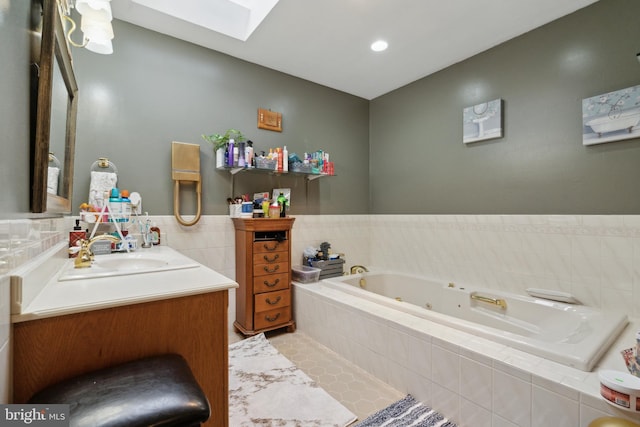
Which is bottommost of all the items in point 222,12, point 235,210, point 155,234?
point 155,234

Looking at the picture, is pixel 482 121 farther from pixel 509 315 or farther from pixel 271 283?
pixel 271 283

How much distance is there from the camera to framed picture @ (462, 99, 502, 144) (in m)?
2.45

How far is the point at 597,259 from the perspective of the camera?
1.94 meters

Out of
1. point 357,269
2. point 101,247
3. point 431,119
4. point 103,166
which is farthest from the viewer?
point 357,269

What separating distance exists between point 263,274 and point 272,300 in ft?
0.82

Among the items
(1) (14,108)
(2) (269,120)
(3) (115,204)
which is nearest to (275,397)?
(3) (115,204)

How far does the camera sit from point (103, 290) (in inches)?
37.9

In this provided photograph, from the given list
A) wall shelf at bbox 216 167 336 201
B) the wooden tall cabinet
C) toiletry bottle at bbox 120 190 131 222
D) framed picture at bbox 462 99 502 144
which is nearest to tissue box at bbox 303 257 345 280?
the wooden tall cabinet

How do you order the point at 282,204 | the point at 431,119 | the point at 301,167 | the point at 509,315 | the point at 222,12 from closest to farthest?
the point at 509,315, the point at 222,12, the point at 282,204, the point at 301,167, the point at 431,119

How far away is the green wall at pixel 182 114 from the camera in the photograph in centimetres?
209

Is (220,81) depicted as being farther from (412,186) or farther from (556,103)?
(556,103)

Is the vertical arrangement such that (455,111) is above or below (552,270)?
above

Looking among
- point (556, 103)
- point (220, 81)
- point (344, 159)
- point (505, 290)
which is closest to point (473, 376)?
point (505, 290)

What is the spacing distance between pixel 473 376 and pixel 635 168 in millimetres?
1740
